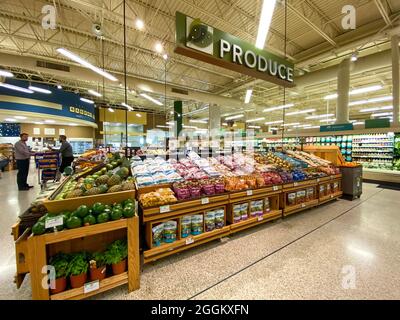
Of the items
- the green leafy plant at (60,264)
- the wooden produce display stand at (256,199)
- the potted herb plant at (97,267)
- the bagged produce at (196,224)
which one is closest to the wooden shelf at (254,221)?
the wooden produce display stand at (256,199)

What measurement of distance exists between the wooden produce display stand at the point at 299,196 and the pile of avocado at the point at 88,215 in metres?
2.77

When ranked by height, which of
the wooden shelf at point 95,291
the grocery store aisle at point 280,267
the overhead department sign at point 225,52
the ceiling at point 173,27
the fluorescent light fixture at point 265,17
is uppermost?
the ceiling at point 173,27

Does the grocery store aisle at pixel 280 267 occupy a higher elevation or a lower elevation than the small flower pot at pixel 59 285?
lower

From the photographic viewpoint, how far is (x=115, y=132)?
18672 millimetres

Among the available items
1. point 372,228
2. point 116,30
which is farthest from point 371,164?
point 116,30

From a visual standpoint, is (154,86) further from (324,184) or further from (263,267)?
(263,267)

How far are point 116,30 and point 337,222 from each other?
8.16 meters

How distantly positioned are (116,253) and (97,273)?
20 centimetres

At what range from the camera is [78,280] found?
1.54m

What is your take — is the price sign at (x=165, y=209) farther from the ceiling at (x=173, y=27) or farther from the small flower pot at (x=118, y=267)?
the ceiling at (x=173, y=27)

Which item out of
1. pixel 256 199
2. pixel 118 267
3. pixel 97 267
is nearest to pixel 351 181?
pixel 256 199

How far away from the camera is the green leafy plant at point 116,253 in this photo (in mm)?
1665
